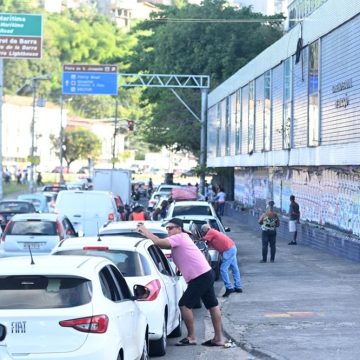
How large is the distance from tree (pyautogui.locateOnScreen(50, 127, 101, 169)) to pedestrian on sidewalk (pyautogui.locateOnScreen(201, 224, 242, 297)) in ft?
358

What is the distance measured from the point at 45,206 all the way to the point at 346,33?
59.1ft

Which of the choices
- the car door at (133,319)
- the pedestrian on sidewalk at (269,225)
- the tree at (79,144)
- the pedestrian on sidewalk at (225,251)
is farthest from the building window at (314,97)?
the tree at (79,144)

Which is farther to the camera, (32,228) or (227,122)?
(227,122)

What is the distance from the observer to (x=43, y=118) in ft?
434

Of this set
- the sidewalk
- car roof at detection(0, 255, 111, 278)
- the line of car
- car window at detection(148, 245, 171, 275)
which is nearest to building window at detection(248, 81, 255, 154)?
the sidewalk

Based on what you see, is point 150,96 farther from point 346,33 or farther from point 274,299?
point 274,299

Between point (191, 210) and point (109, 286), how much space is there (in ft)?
63.6

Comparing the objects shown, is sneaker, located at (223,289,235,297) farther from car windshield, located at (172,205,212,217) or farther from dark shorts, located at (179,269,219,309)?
car windshield, located at (172,205,212,217)

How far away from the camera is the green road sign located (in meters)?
44.7

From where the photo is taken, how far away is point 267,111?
43250 millimetres

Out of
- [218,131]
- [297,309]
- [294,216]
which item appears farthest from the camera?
[218,131]

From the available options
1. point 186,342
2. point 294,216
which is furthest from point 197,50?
point 186,342

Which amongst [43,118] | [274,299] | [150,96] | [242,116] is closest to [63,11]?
[43,118]

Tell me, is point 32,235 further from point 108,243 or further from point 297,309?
point 108,243
